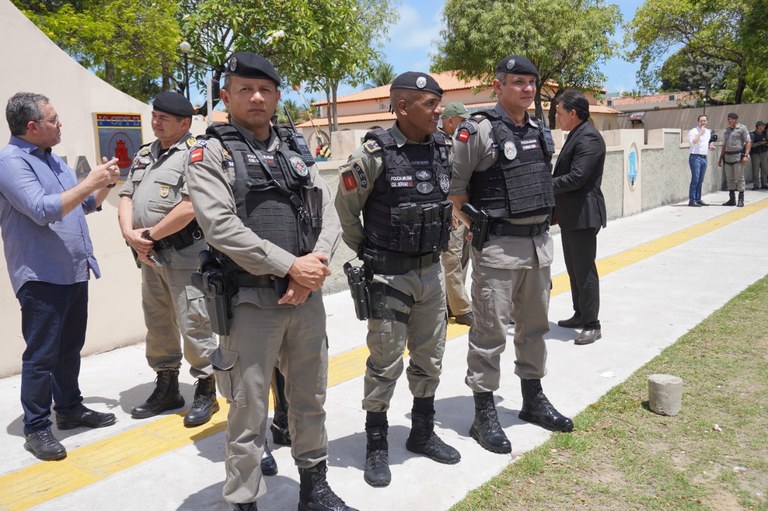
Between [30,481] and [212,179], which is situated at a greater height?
[212,179]

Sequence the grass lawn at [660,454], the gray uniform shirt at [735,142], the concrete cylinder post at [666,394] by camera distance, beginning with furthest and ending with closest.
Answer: the gray uniform shirt at [735,142] < the concrete cylinder post at [666,394] < the grass lawn at [660,454]

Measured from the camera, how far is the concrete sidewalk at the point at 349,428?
3273 millimetres

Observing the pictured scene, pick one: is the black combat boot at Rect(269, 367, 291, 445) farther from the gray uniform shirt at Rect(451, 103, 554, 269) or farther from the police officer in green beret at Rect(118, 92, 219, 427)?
the gray uniform shirt at Rect(451, 103, 554, 269)

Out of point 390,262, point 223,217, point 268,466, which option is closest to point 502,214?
point 390,262

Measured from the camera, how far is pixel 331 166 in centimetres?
726

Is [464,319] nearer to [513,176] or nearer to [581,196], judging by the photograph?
[581,196]

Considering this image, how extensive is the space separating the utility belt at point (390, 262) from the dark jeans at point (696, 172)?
12.9 m

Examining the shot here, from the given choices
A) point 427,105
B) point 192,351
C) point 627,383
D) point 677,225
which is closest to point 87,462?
point 192,351

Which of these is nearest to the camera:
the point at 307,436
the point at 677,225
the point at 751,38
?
the point at 307,436

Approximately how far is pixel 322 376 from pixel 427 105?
1428mm

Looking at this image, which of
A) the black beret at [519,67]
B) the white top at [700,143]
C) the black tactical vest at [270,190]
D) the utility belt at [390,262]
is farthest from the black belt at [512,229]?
the white top at [700,143]

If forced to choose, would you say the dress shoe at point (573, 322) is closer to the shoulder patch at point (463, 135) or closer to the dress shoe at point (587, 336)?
the dress shoe at point (587, 336)

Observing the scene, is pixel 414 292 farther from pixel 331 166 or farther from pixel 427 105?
pixel 331 166

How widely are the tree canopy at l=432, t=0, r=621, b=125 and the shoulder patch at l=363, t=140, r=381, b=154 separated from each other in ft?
87.3
